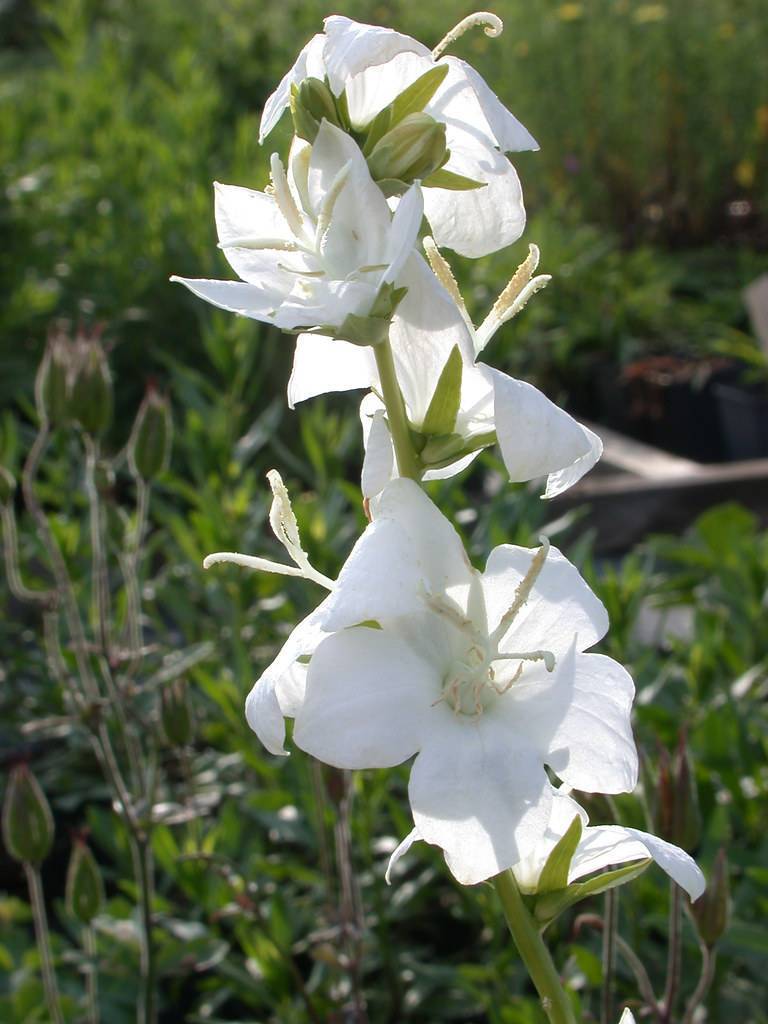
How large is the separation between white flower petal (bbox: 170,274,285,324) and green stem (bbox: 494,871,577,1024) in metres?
0.36

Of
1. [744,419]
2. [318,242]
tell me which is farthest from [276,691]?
[744,419]

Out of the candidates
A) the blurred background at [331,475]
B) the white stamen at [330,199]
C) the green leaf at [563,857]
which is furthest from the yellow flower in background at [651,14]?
the green leaf at [563,857]

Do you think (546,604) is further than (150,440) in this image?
No

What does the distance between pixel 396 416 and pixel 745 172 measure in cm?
590

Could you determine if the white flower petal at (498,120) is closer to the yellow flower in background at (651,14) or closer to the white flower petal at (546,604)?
the white flower petal at (546,604)

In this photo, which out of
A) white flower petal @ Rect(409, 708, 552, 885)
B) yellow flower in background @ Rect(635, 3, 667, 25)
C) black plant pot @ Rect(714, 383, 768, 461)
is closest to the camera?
white flower petal @ Rect(409, 708, 552, 885)

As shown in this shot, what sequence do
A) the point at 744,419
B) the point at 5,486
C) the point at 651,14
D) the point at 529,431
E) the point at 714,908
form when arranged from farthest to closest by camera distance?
the point at 651,14 < the point at 744,419 < the point at 5,486 < the point at 714,908 < the point at 529,431

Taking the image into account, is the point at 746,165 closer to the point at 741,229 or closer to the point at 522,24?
the point at 741,229

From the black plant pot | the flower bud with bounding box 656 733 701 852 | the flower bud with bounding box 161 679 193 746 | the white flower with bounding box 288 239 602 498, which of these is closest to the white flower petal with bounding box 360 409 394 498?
the white flower with bounding box 288 239 602 498

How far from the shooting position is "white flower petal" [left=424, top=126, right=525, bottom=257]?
80 cm

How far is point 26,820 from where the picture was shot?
1.30 m

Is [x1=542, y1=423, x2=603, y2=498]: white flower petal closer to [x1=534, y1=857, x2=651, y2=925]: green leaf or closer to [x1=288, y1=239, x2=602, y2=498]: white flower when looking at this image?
[x1=288, y1=239, x2=602, y2=498]: white flower

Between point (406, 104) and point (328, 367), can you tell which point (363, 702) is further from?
point (406, 104)

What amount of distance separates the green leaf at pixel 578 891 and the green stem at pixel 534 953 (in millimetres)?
21
